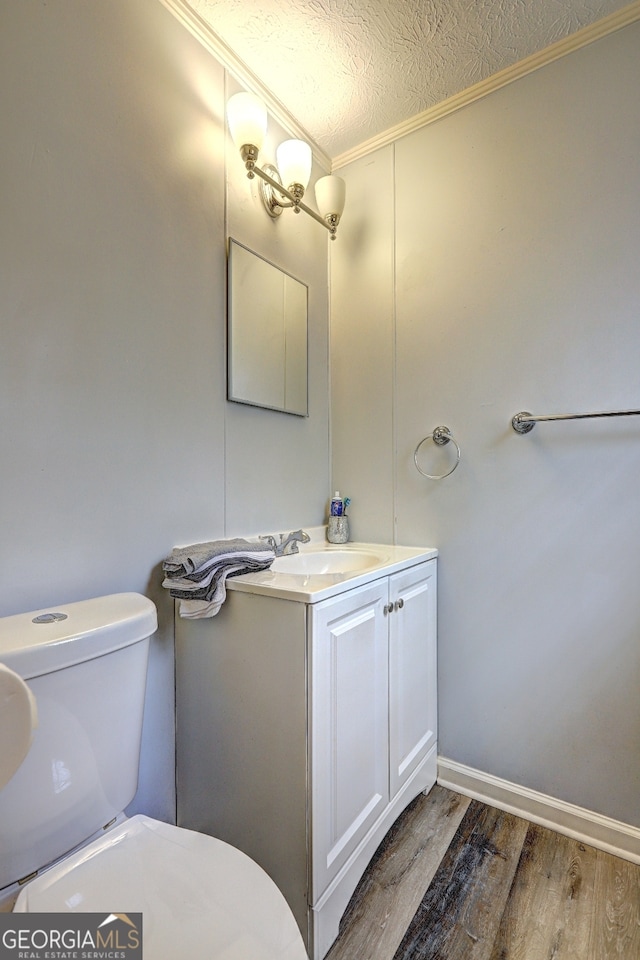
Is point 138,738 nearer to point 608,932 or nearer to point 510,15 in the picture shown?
point 608,932

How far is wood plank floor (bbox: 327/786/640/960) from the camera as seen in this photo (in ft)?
3.39

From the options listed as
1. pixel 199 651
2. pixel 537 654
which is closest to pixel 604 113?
pixel 537 654

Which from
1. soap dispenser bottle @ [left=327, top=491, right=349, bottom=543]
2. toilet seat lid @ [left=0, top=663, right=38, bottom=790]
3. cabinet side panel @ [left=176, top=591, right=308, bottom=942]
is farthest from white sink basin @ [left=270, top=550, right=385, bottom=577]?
toilet seat lid @ [left=0, top=663, right=38, bottom=790]

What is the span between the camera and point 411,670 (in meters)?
1.44

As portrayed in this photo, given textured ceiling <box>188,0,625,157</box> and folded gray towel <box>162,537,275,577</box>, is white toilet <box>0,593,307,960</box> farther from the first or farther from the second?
textured ceiling <box>188,0,625,157</box>

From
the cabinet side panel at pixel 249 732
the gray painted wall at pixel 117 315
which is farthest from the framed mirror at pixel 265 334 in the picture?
the cabinet side panel at pixel 249 732

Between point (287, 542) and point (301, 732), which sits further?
point (287, 542)

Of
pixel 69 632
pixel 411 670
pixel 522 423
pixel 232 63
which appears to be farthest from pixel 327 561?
pixel 232 63

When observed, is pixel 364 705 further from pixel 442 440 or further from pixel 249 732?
pixel 442 440

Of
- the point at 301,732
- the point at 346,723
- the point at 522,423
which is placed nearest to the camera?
the point at 301,732

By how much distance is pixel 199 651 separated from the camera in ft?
3.97

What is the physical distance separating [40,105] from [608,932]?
2272mm

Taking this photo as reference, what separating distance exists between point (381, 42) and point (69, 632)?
183 cm

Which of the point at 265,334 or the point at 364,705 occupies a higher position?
the point at 265,334
